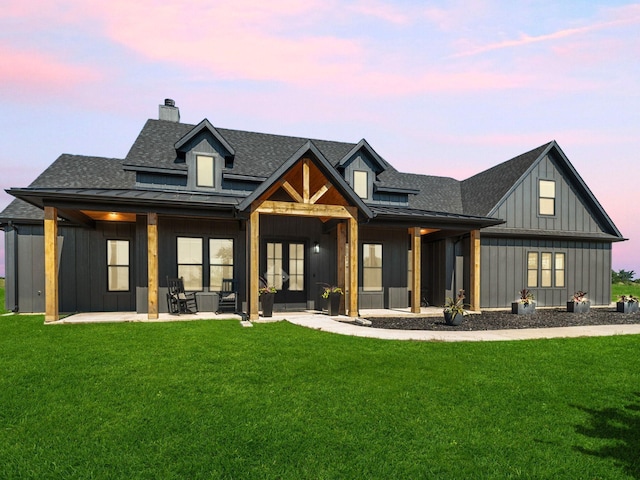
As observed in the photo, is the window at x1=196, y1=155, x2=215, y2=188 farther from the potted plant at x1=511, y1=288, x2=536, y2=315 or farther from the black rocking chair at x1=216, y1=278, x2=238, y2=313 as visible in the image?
the potted plant at x1=511, y1=288, x2=536, y2=315

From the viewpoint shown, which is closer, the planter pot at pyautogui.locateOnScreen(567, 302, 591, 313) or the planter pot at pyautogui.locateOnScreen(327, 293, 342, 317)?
the planter pot at pyautogui.locateOnScreen(327, 293, 342, 317)

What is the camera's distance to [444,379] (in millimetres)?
5668

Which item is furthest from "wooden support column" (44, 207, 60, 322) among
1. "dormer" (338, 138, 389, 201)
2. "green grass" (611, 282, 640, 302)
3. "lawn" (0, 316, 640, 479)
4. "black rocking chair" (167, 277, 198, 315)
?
"green grass" (611, 282, 640, 302)

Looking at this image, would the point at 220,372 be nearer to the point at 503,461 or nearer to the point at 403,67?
the point at 503,461

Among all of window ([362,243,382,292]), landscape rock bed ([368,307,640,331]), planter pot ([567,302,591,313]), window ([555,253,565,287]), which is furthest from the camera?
window ([555,253,565,287])

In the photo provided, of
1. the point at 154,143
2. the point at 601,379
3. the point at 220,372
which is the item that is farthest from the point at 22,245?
the point at 601,379

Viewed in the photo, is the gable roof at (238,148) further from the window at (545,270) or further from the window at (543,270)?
the window at (545,270)

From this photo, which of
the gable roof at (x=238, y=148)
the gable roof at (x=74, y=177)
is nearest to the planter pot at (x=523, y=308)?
the gable roof at (x=238, y=148)

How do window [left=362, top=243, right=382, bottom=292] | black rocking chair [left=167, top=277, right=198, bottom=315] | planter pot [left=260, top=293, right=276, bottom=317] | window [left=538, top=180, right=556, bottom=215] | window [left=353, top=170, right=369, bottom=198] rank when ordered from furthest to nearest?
1. window [left=538, top=180, right=556, bottom=215]
2. window [left=353, top=170, right=369, bottom=198]
3. window [left=362, top=243, right=382, bottom=292]
4. black rocking chair [left=167, top=277, right=198, bottom=315]
5. planter pot [left=260, top=293, right=276, bottom=317]

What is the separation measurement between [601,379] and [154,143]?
15.2 m

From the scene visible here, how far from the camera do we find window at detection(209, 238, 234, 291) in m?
13.2

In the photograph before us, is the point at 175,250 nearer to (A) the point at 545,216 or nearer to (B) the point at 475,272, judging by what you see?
(B) the point at 475,272

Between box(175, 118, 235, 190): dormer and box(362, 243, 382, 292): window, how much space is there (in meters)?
6.21

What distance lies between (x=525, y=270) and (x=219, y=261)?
1287 centimetres
